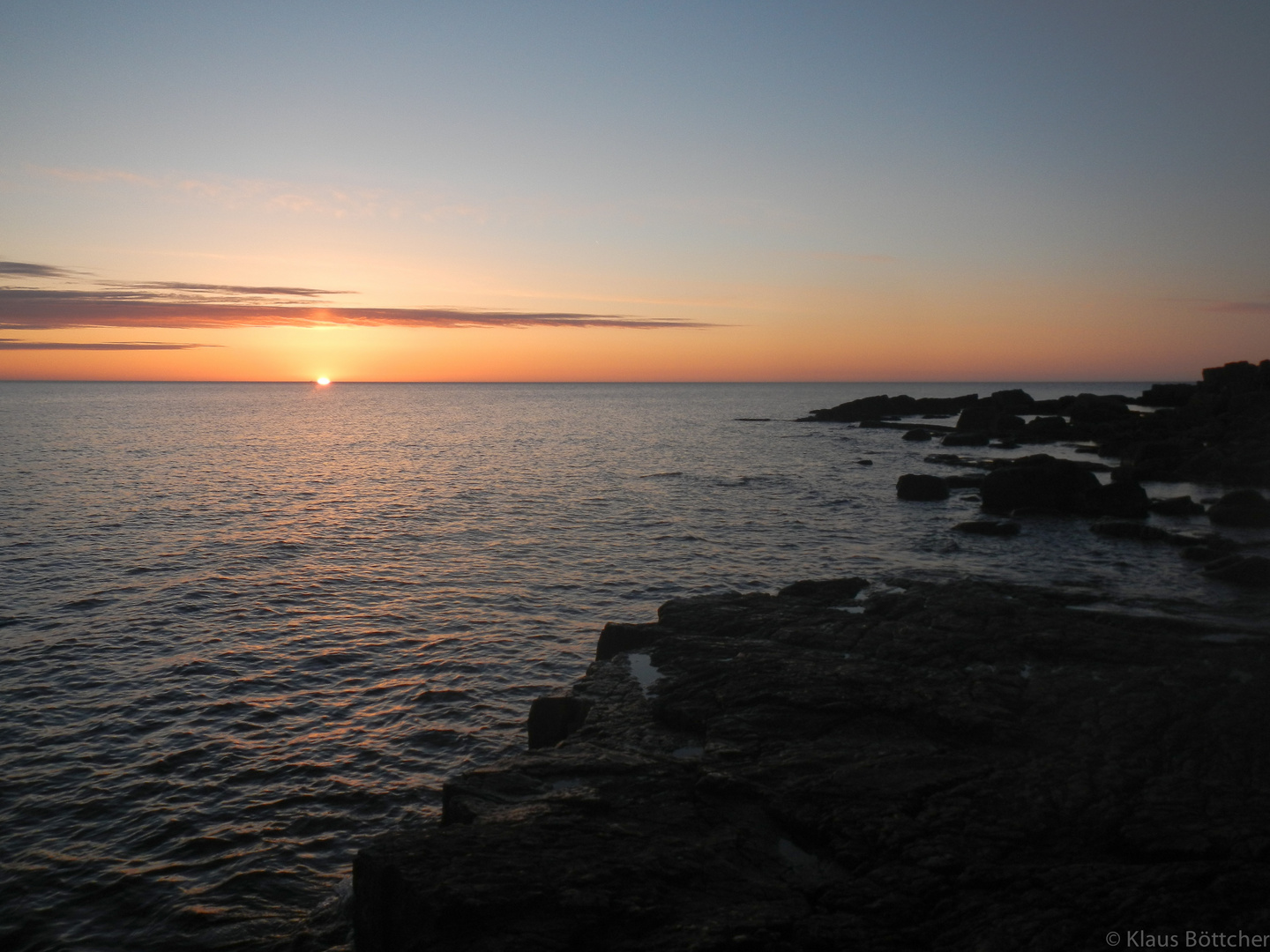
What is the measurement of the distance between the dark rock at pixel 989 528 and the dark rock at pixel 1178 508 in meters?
10.8

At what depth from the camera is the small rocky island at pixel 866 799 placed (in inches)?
343

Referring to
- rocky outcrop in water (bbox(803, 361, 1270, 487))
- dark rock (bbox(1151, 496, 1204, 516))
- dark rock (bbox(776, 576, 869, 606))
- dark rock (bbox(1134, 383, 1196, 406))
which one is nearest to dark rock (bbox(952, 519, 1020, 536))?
dark rock (bbox(1151, 496, 1204, 516))

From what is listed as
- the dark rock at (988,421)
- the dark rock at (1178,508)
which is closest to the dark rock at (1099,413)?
the dark rock at (988,421)

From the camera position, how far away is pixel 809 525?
4206cm

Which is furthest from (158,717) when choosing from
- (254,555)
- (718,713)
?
(254,555)

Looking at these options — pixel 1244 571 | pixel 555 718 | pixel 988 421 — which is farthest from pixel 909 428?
pixel 555 718

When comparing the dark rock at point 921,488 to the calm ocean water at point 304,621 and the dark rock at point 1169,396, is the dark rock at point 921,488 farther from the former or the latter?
the dark rock at point 1169,396

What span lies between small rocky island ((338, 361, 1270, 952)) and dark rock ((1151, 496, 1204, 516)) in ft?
85.4

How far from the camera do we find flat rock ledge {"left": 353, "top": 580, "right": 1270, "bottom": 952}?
28.6 ft

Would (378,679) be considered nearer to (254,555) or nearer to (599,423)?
(254,555)

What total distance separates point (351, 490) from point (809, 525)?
35751 millimetres

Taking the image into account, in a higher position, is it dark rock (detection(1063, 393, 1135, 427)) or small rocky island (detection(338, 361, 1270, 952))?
dark rock (detection(1063, 393, 1135, 427))

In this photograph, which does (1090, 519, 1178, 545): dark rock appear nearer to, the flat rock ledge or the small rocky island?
the small rocky island

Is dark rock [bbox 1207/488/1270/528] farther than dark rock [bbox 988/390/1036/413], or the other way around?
dark rock [bbox 988/390/1036/413]
